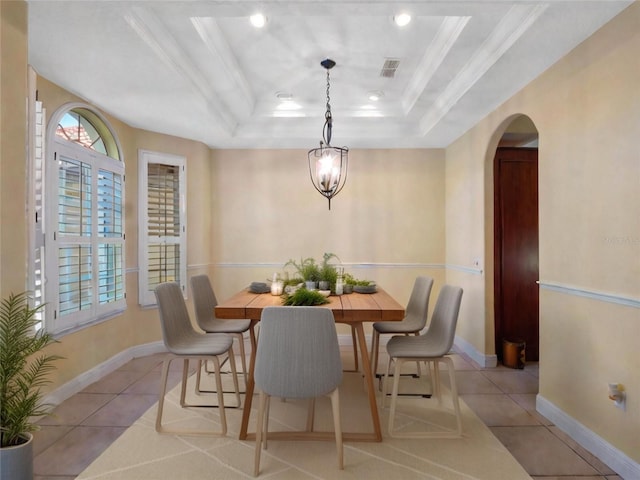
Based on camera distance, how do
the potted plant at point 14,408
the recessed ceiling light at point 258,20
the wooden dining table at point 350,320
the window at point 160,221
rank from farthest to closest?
the window at point 160,221, the recessed ceiling light at point 258,20, the wooden dining table at point 350,320, the potted plant at point 14,408

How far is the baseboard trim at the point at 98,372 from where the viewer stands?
299 cm

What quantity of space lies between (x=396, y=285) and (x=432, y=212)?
3.43 ft

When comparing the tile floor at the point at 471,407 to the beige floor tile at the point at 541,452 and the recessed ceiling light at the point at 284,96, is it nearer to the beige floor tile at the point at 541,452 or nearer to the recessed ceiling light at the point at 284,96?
the beige floor tile at the point at 541,452

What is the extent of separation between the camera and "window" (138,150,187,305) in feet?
14.0

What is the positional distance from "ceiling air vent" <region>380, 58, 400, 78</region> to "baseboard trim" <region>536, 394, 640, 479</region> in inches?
112

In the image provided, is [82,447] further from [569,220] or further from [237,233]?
[569,220]

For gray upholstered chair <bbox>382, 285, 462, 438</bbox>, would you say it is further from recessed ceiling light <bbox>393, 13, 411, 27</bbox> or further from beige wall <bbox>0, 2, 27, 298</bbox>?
beige wall <bbox>0, 2, 27, 298</bbox>

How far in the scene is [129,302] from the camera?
4.12m

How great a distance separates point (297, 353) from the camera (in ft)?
6.66

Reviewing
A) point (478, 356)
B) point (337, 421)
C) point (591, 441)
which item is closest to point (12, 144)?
point (337, 421)

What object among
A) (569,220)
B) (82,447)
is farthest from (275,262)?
(569,220)

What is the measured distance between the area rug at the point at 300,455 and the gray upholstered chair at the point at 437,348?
75 mm

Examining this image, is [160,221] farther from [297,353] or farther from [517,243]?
[517,243]

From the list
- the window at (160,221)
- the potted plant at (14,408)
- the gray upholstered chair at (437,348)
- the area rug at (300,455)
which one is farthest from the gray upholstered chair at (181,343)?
the window at (160,221)
